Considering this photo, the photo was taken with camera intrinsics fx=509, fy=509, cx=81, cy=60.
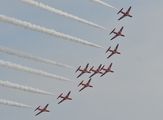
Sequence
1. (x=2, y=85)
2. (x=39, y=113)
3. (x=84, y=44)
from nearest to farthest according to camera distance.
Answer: (x=2, y=85) < (x=84, y=44) < (x=39, y=113)

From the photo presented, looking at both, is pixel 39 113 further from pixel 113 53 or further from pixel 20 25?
pixel 20 25


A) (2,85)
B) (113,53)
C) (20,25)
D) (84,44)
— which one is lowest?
(2,85)

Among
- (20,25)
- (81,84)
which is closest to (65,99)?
(81,84)

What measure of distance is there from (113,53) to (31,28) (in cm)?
4155

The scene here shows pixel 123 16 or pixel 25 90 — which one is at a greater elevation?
pixel 123 16

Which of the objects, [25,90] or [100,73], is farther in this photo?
[100,73]

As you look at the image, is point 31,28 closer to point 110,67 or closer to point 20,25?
point 20,25

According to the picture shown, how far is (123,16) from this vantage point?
10256 centimetres

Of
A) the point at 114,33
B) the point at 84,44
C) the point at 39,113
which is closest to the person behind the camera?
the point at 84,44

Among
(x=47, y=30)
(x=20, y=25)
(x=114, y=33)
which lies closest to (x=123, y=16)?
(x=114, y=33)

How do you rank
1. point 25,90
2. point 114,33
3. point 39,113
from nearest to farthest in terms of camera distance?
point 25,90 < point 39,113 < point 114,33

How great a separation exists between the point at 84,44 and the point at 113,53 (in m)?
22.2

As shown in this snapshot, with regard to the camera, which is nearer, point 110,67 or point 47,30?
point 47,30

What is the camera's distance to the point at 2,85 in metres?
67.1
